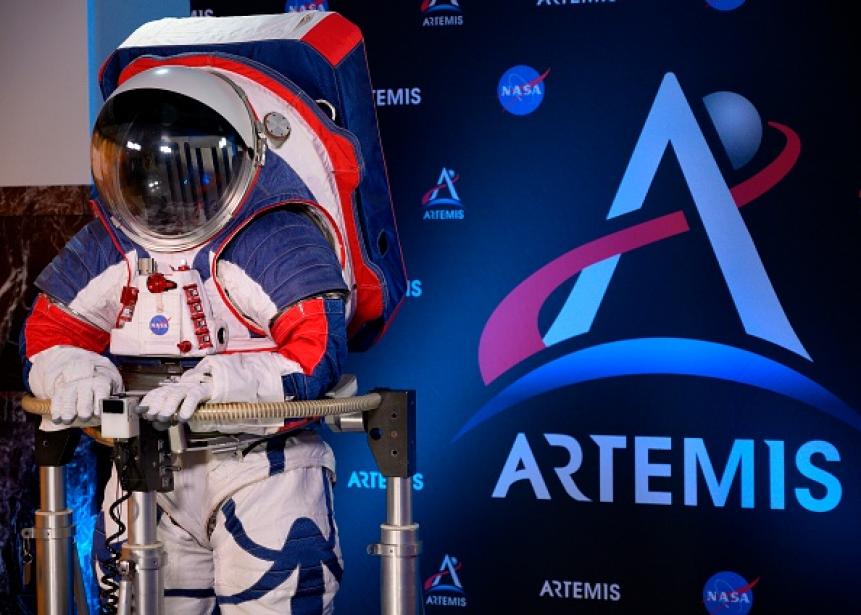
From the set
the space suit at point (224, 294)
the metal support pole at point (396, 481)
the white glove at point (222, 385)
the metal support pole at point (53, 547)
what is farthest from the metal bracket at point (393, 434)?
the metal support pole at point (53, 547)

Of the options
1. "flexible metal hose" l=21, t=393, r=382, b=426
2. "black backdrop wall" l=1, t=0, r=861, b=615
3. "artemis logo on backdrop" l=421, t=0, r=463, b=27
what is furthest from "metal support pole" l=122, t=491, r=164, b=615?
"artemis logo on backdrop" l=421, t=0, r=463, b=27

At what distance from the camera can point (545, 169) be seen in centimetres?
343

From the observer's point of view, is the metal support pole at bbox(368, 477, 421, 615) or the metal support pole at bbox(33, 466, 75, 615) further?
the metal support pole at bbox(33, 466, 75, 615)

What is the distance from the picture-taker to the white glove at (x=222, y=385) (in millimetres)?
1811

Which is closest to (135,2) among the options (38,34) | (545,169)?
(38,34)

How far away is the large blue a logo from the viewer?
10.6ft

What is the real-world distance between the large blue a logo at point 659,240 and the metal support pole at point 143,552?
5.54ft

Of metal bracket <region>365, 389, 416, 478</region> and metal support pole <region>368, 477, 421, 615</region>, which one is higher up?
metal bracket <region>365, 389, 416, 478</region>

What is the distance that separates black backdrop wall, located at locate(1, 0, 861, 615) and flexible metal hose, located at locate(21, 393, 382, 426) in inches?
56.1

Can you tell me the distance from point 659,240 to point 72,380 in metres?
1.82

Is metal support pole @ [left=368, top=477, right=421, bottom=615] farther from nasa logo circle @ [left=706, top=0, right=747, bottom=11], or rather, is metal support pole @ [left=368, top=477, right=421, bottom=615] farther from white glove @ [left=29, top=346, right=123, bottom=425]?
nasa logo circle @ [left=706, top=0, right=747, bottom=11]

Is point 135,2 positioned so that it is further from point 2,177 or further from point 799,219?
point 799,219

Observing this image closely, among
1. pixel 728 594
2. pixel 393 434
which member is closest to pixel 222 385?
pixel 393 434

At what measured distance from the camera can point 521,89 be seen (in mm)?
3443
